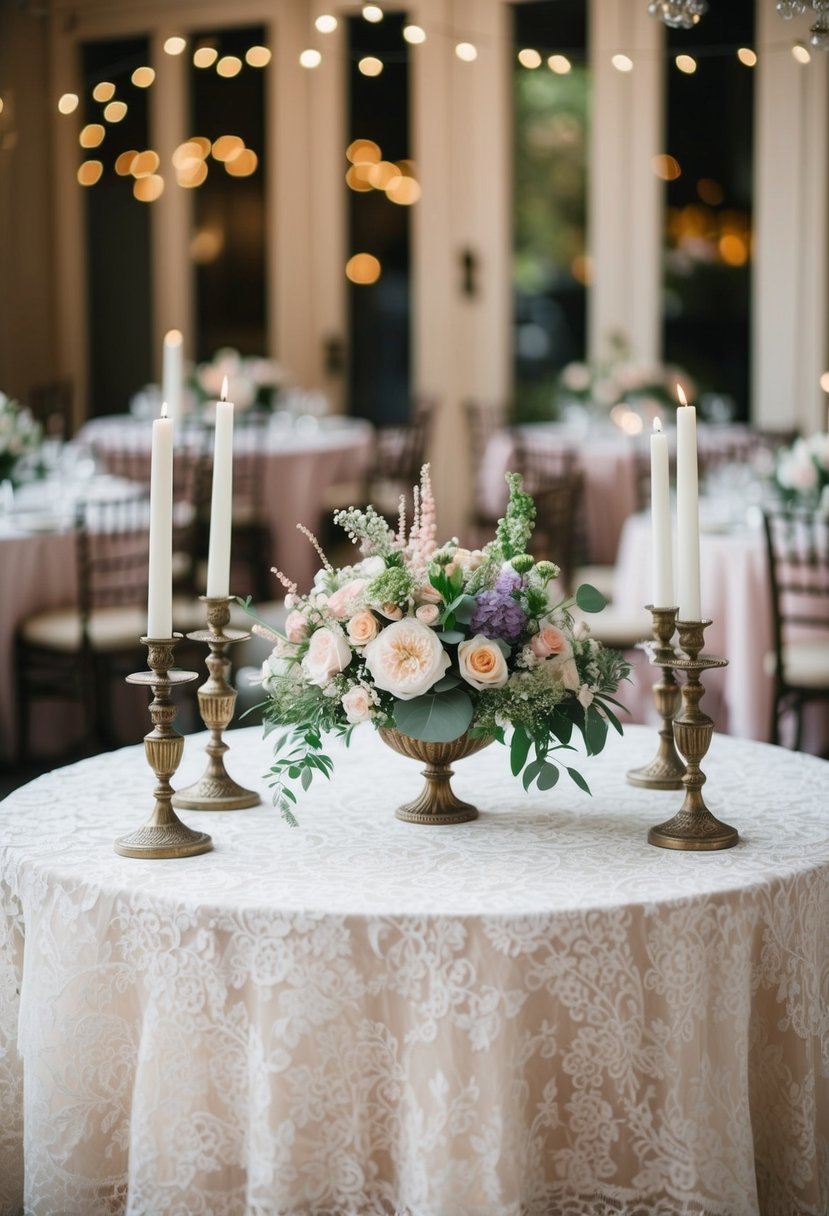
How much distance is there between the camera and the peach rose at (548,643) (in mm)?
2100

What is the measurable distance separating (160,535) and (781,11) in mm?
2244

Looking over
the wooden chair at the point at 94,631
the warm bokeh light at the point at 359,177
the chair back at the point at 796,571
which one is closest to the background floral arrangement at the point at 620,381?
the warm bokeh light at the point at 359,177

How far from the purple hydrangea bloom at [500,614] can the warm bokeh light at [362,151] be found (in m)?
9.05

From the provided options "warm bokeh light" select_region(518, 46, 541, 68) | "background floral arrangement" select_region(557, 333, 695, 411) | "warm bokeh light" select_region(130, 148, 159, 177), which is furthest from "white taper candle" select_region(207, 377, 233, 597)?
"warm bokeh light" select_region(130, 148, 159, 177)

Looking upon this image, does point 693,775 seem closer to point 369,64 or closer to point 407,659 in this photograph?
point 407,659

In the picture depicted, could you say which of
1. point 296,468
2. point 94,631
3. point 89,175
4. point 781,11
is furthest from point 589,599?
point 89,175

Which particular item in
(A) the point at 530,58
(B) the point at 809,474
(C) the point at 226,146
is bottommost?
(B) the point at 809,474

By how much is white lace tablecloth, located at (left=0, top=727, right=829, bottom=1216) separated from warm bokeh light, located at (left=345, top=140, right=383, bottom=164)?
9176 millimetres

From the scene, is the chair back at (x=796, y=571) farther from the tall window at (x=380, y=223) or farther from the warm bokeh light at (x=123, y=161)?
the warm bokeh light at (x=123, y=161)

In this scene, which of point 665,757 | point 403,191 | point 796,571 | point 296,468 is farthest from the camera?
point 403,191

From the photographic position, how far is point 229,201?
10.9 metres

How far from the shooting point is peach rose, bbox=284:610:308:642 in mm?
2180

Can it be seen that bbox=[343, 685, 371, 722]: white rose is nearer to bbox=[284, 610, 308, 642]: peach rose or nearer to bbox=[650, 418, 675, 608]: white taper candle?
bbox=[284, 610, 308, 642]: peach rose

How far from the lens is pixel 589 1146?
191 cm
